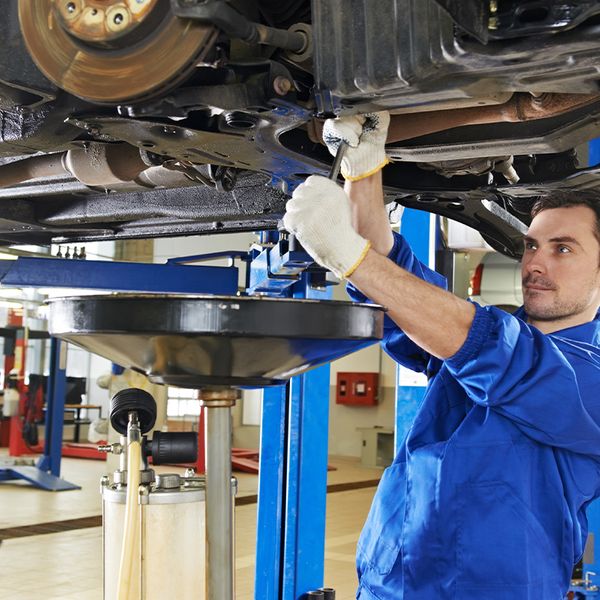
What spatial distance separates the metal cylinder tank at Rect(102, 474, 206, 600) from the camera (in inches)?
71.6

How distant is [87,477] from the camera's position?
30.8 ft

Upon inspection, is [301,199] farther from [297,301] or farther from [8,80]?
[8,80]

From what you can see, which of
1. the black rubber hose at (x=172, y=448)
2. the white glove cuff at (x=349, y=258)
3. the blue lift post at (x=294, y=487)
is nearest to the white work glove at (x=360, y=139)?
the white glove cuff at (x=349, y=258)

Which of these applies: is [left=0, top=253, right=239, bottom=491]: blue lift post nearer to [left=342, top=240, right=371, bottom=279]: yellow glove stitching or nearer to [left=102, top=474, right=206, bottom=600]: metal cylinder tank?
[left=102, top=474, right=206, bottom=600]: metal cylinder tank

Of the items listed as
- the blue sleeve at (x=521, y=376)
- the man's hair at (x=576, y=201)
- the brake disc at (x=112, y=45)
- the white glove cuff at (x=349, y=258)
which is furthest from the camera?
the man's hair at (x=576, y=201)

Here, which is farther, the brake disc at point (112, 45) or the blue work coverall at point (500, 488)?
the blue work coverall at point (500, 488)

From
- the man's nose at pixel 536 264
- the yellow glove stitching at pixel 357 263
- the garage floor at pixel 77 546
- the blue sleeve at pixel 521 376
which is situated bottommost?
the garage floor at pixel 77 546

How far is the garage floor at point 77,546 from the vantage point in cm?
465

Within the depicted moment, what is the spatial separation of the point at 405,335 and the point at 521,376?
54 centimetres

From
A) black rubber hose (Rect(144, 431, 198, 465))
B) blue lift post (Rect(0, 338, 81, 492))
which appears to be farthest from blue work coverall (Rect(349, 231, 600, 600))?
blue lift post (Rect(0, 338, 81, 492))

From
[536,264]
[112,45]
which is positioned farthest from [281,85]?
[536,264]

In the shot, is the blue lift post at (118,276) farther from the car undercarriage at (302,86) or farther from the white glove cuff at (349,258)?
the white glove cuff at (349,258)

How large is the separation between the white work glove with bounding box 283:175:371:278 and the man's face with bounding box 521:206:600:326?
0.69 metres

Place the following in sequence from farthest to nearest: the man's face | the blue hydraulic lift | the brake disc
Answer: the blue hydraulic lift, the man's face, the brake disc
